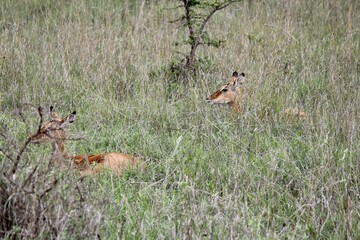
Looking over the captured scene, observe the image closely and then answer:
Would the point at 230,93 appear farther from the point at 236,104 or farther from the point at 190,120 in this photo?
the point at 190,120

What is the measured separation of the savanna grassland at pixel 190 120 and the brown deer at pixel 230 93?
10cm

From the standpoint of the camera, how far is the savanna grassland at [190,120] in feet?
11.1

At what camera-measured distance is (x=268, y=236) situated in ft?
10.8

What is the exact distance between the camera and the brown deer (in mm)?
5916

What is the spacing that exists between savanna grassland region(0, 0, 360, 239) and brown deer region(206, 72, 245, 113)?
0.32ft

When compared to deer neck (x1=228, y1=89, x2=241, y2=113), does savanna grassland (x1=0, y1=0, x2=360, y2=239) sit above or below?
above

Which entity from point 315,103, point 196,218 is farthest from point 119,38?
point 196,218

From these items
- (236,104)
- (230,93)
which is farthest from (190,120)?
(230,93)

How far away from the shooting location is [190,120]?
214 inches

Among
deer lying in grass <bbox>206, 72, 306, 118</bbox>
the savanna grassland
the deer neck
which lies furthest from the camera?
deer lying in grass <bbox>206, 72, 306, 118</bbox>

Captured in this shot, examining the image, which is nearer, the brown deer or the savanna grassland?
the savanna grassland

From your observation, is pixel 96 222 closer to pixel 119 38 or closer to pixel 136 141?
pixel 136 141

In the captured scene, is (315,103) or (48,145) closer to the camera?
(48,145)

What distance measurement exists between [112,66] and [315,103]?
6.95ft
